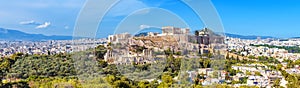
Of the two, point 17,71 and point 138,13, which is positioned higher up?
point 138,13

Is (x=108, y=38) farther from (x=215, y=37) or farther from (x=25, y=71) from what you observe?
(x=25, y=71)

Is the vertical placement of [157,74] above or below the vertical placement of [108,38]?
below

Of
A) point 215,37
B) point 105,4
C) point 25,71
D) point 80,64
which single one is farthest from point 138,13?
point 25,71

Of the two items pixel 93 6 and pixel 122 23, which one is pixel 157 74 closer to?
pixel 122 23

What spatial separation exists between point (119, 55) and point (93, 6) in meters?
0.53

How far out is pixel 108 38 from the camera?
201 centimetres

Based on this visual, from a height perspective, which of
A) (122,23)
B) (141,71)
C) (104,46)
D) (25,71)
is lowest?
(25,71)

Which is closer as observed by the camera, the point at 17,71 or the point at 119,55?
the point at 119,55

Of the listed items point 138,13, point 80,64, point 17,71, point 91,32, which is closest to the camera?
point 91,32

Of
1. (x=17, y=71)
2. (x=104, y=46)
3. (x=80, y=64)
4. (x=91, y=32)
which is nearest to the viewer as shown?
(x=91, y=32)

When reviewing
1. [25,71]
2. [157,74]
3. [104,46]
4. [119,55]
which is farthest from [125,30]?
[25,71]

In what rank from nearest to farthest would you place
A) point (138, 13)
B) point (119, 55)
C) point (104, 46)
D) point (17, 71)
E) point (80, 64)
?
point (80, 64) < point (138, 13) < point (119, 55) < point (104, 46) < point (17, 71)

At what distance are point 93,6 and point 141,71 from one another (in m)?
0.72

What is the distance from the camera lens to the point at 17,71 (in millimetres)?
6211
